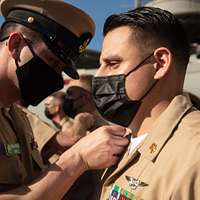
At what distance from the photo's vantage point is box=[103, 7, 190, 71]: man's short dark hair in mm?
2400

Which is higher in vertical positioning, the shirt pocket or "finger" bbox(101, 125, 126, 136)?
"finger" bbox(101, 125, 126, 136)

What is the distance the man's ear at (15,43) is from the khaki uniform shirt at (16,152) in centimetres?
39

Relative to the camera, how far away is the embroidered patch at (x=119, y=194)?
6.77 ft

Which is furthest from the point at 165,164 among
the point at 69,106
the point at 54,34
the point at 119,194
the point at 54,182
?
the point at 69,106

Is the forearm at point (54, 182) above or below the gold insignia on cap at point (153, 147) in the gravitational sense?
below

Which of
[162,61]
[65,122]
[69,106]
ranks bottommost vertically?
[65,122]

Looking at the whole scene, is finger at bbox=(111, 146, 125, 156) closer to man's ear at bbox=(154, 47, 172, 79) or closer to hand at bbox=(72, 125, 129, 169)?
hand at bbox=(72, 125, 129, 169)

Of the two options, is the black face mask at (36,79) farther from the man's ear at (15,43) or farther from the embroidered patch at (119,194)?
the embroidered patch at (119,194)

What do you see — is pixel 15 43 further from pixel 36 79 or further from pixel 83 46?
pixel 83 46

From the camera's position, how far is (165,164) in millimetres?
1978

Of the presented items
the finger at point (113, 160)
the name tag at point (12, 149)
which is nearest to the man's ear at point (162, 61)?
the finger at point (113, 160)

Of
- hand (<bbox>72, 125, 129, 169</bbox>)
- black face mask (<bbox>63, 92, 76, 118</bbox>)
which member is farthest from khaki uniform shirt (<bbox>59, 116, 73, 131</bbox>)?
hand (<bbox>72, 125, 129, 169</bbox>)

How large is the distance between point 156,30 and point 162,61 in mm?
180

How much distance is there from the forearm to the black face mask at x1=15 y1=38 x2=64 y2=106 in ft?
1.59
